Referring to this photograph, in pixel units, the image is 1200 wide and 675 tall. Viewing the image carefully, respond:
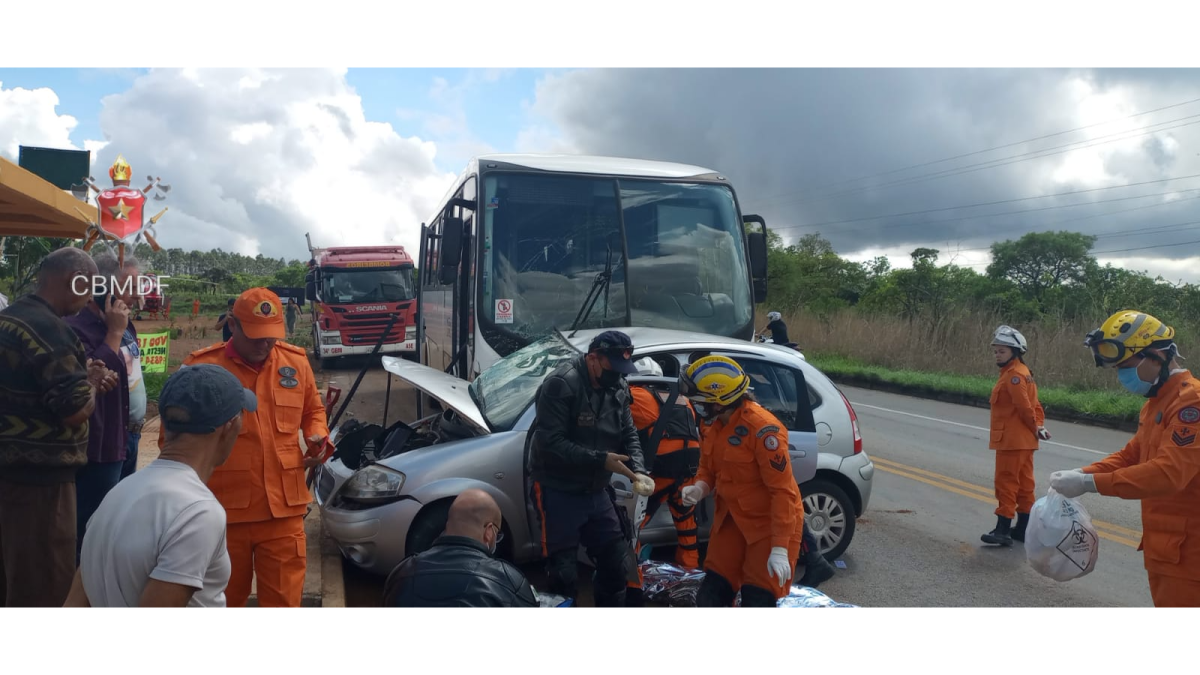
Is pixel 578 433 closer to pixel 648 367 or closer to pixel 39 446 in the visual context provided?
pixel 648 367

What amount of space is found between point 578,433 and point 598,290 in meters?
3.24

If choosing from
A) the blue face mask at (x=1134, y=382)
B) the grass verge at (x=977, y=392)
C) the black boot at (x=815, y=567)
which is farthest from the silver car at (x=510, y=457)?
the grass verge at (x=977, y=392)

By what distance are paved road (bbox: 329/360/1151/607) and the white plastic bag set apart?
1.41 m

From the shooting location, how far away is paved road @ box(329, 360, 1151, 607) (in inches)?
209

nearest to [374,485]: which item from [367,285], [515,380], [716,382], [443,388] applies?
[443,388]

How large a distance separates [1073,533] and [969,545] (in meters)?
2.89

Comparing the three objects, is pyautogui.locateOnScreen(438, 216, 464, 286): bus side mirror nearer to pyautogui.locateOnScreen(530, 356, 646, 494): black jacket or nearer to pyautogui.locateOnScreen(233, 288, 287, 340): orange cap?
pyautogui.locateOnScreen(530, 356, 646, 494): black jacket

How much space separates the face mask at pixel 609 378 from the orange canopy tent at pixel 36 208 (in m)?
4.20

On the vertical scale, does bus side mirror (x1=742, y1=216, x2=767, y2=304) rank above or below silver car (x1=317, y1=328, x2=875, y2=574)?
above

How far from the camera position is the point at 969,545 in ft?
21.3

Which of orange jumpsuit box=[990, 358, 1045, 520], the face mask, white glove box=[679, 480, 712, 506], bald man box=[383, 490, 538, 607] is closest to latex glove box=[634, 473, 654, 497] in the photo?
white glove box=[679, 480, 712, 506]

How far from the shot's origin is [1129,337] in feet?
12.1

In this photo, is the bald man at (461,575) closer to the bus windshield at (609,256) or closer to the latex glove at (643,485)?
the latex glove at (643,485)

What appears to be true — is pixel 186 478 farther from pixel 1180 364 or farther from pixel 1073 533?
pixel 1180 364
